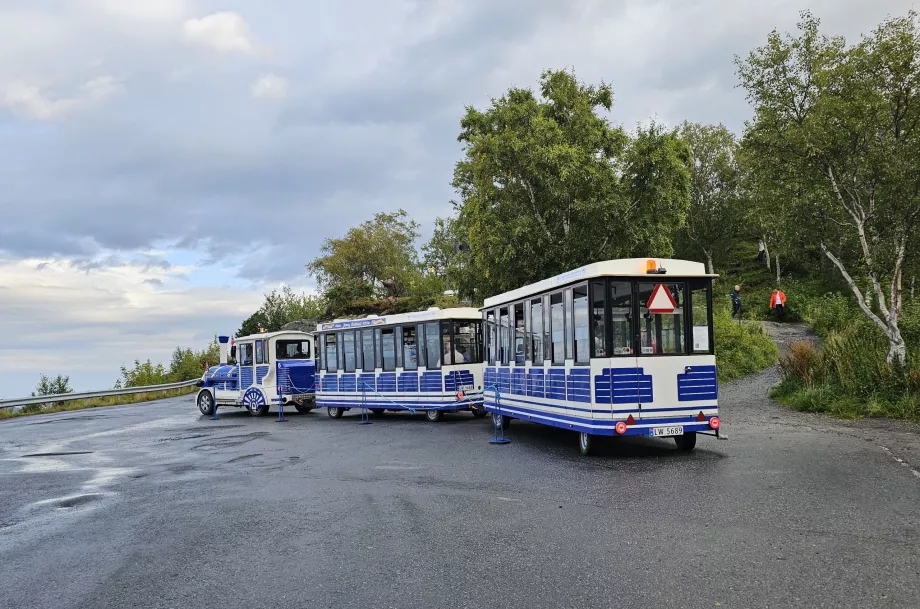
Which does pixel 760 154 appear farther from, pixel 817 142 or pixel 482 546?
pixel 482 546

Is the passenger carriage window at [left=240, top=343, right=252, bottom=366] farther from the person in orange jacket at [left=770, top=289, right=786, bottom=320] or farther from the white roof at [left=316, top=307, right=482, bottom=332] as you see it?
the person in orange jacket at [left=770, top=289, right=786, bottom=320]

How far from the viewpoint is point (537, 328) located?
13141mm

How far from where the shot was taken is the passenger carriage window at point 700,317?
11023mm

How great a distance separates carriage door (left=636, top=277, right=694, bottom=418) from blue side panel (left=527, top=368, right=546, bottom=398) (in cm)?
247

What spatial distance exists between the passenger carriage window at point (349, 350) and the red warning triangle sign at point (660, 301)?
1212 centimetres

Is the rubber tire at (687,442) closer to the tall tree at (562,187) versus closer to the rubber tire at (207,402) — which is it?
the tall tree at (562,187)

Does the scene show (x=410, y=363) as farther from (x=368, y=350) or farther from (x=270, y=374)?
(x=270, y=374)

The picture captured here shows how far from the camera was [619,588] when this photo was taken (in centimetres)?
495

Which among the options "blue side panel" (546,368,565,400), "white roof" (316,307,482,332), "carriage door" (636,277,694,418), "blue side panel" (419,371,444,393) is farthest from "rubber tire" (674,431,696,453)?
"blue side panel" (419,371,444,393)

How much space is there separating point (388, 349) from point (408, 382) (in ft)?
4.17

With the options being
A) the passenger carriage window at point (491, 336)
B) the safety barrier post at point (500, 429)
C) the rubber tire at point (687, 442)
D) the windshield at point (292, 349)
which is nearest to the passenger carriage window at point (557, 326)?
the safety barrier post at point (500, 429)

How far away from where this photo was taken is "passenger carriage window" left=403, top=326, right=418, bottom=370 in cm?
1909

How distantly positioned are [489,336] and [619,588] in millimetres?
11272

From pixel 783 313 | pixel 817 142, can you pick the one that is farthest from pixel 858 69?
pixel 783 313
